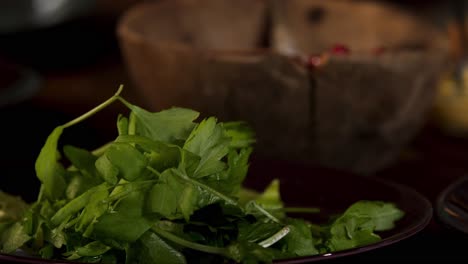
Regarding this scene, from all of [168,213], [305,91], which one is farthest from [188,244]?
[305,91]

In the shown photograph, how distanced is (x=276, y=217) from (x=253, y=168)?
0.77 feet

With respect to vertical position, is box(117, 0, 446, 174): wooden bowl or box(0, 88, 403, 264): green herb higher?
box(0, 88, 403, 264): green herb

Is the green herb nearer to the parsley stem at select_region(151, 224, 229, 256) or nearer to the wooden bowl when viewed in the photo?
the parsley stem at select_region(151, 224, 229, 256)

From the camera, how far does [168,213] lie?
2.33ft

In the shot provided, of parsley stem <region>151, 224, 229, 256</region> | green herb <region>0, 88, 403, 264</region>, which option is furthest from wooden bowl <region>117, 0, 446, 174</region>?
parsley stem <region>151, 224, 229, 256</region>

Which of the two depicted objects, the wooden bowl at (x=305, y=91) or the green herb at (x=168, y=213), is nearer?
the green herb at (x=168, y=213)

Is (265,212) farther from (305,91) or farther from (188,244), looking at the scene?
(305,91)

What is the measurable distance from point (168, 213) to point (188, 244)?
3cm

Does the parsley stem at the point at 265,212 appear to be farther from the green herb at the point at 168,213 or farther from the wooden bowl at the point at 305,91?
the wooden bowl at the point at 305,91

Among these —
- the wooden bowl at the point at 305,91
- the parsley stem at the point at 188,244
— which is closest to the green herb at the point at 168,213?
the parsley stem at the point at 188,244

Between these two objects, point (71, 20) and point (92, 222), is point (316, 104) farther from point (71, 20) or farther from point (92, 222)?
point (71, 20)

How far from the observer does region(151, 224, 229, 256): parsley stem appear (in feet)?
2.29

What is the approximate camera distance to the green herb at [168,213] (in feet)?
2.33

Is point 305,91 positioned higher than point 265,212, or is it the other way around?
point 265,212
